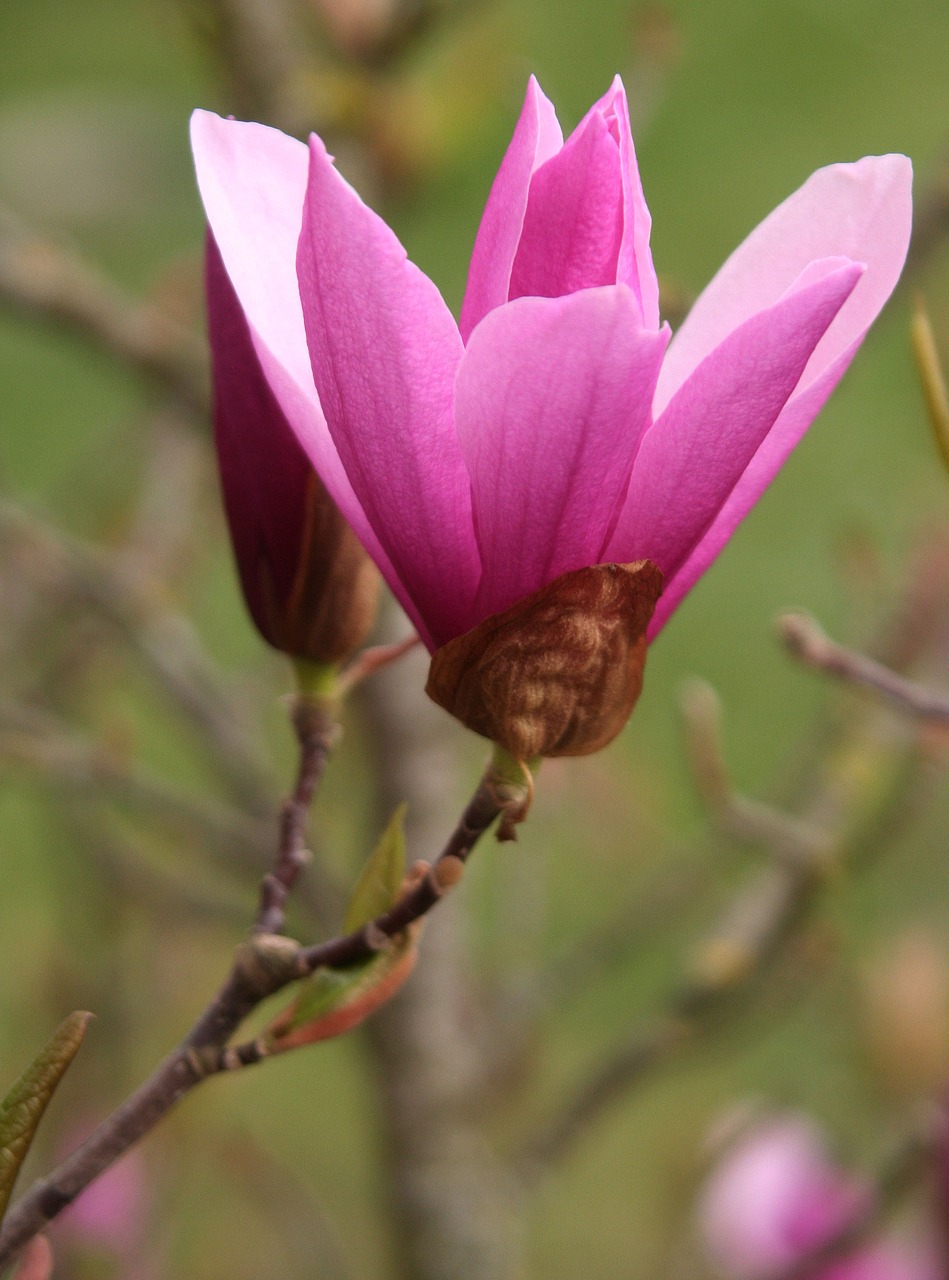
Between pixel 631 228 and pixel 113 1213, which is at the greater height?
pixel 631 228

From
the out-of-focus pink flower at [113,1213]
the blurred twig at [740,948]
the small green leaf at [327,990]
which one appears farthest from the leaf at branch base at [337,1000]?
the out-of-focus pink flower at [113,1213]

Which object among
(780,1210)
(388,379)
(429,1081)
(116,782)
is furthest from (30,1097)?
(780,1210)

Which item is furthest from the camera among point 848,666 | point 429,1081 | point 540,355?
point 429,1081

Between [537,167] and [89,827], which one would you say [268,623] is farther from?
[89,827]

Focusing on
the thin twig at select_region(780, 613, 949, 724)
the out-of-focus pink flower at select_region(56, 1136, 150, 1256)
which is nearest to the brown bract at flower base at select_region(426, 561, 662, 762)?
the thin twig at select_region(780, 613, 949, 724)

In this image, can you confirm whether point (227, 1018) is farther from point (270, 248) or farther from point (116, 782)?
point (116, 782)

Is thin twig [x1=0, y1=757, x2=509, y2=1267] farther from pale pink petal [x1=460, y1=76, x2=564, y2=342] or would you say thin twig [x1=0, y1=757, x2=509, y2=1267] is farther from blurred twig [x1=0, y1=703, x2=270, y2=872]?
blurred twig [x1=0, y1=703, x2=270, y2=872]
